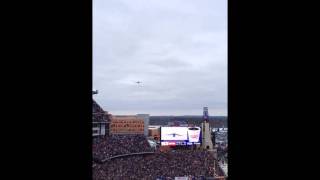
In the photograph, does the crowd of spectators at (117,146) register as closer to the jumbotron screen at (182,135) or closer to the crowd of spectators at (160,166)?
the crowd of spectators at (160,166)

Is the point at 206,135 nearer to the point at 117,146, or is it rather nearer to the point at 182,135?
the point at 182,135

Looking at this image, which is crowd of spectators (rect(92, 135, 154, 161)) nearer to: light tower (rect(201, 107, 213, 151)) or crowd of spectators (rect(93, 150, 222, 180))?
crowd of spectators (rect(93, 150, 222, 180))

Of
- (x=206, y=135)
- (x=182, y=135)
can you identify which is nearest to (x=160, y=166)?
(x=182, y=135)

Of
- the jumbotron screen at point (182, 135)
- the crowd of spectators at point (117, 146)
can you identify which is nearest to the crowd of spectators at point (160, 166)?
the crowd of spectators at point (117, 146)
